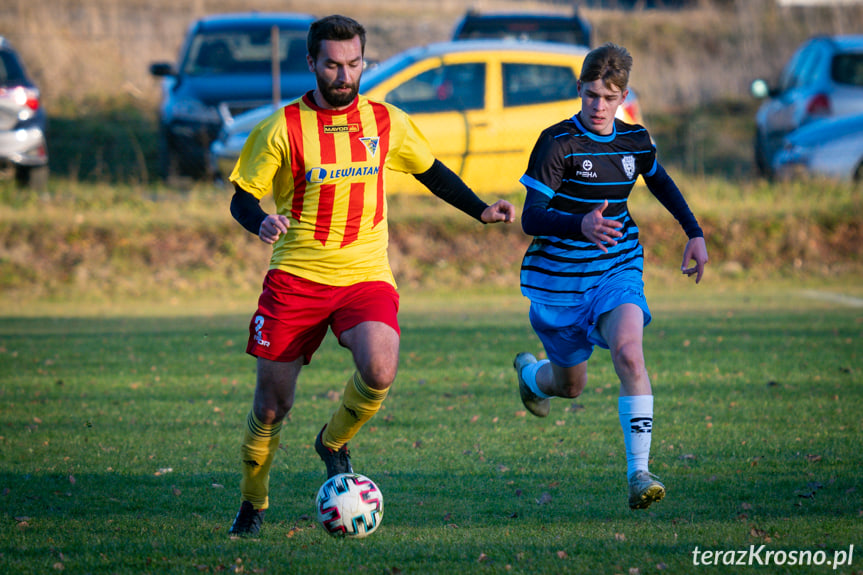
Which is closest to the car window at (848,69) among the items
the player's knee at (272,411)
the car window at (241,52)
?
the car window at (241,52)

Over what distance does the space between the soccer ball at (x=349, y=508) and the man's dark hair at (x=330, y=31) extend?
76.1 inches

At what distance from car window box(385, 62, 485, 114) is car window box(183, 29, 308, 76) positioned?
8.89ft

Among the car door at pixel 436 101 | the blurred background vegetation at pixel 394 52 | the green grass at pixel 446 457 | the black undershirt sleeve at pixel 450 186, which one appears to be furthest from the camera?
the blurred background vegetation at pixel 394 52

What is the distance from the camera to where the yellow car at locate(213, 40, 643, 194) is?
13180mm

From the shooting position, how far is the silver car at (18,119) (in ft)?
47.7

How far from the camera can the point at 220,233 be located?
13.9 metres

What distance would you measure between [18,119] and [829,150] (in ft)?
37.6

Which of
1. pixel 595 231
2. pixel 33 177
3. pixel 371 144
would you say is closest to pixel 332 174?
pixel 371 144

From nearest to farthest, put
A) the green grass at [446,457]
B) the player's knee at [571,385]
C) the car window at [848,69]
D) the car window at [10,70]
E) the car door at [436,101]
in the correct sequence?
the green grass at [446,457] < the player's knee at [571,385] < the car door at [436,101] < the car window at [848,69] < the car window at [10,70]

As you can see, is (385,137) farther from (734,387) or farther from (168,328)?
(168,328)

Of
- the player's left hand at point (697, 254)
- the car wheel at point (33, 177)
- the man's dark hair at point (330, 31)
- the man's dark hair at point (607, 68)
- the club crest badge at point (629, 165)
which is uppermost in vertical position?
the man's dark hair at point (330, 31)

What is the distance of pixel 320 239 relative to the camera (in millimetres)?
4711

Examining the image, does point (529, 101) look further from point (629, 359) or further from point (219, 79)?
point (629, 359)

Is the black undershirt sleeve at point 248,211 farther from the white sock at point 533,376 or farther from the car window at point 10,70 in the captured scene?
the car window at point 10,70
